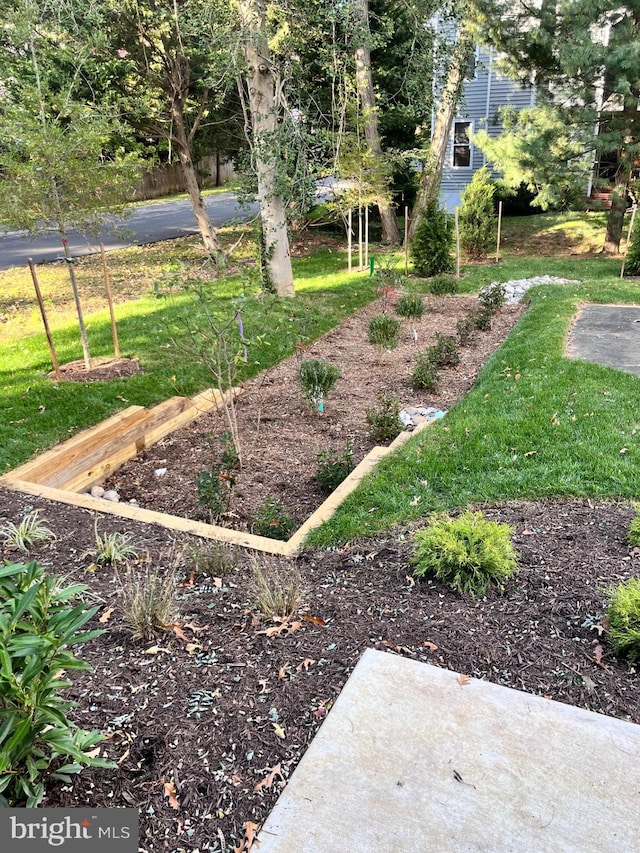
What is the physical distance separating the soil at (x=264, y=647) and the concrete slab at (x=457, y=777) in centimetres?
10

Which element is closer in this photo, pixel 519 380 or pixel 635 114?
pixel 519 380

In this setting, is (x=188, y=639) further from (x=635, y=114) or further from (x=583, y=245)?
(x=583, y=245)

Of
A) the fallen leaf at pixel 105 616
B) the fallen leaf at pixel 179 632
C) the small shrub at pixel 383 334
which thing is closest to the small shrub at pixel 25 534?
the fallen leaf at pixel 105 616

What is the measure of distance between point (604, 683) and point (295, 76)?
898cm

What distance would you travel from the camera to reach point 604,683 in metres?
2.14

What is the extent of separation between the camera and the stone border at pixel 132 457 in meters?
3.36

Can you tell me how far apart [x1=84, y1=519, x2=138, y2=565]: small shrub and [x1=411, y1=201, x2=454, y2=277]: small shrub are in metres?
9.19

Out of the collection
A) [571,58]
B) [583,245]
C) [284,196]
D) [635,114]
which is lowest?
[583,245]

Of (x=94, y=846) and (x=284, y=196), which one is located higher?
(x=284, y=196)

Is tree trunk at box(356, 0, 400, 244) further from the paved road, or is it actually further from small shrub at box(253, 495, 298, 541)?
small shrub at box(253, 495, 298, 541)

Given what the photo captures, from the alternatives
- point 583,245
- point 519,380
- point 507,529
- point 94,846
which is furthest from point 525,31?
point 94,846

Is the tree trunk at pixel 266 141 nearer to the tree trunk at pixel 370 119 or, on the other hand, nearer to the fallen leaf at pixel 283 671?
the tree trunk at pixel 370 119

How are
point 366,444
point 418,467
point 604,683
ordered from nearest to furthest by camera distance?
point 604,683
point 418,467
point 366,444

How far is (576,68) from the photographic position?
10.6 m
